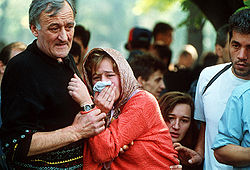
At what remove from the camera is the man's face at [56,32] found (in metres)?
2.52

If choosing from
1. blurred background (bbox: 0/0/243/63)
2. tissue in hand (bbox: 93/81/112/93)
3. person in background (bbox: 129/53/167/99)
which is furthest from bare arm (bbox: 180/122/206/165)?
blurred background (bbox: 0/0/243/63)

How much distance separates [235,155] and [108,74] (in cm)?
118

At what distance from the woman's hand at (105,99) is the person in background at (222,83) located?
3.23ft

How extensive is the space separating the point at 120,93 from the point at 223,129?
874mm

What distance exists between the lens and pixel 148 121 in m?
2.74

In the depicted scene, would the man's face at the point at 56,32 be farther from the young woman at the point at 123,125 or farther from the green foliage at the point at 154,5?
the green foliage at the point at 154,5

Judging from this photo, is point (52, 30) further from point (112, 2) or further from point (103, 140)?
point (112, 2)

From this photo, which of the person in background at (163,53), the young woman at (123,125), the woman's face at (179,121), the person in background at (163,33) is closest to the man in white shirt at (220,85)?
the woman's face at (179,121)

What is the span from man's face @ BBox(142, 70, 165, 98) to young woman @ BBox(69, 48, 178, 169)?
149 centimetres

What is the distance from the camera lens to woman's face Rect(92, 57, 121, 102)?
281cm

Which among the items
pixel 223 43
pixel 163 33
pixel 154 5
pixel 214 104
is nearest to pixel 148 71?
pixel 223 43

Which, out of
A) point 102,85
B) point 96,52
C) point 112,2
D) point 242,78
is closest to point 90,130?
point 102,85

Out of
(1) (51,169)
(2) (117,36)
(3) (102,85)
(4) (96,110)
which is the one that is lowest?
(1) (51,169)

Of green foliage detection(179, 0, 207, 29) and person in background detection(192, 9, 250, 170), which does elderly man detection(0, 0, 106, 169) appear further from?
green foliage detection(179, 0, 207, 29)
